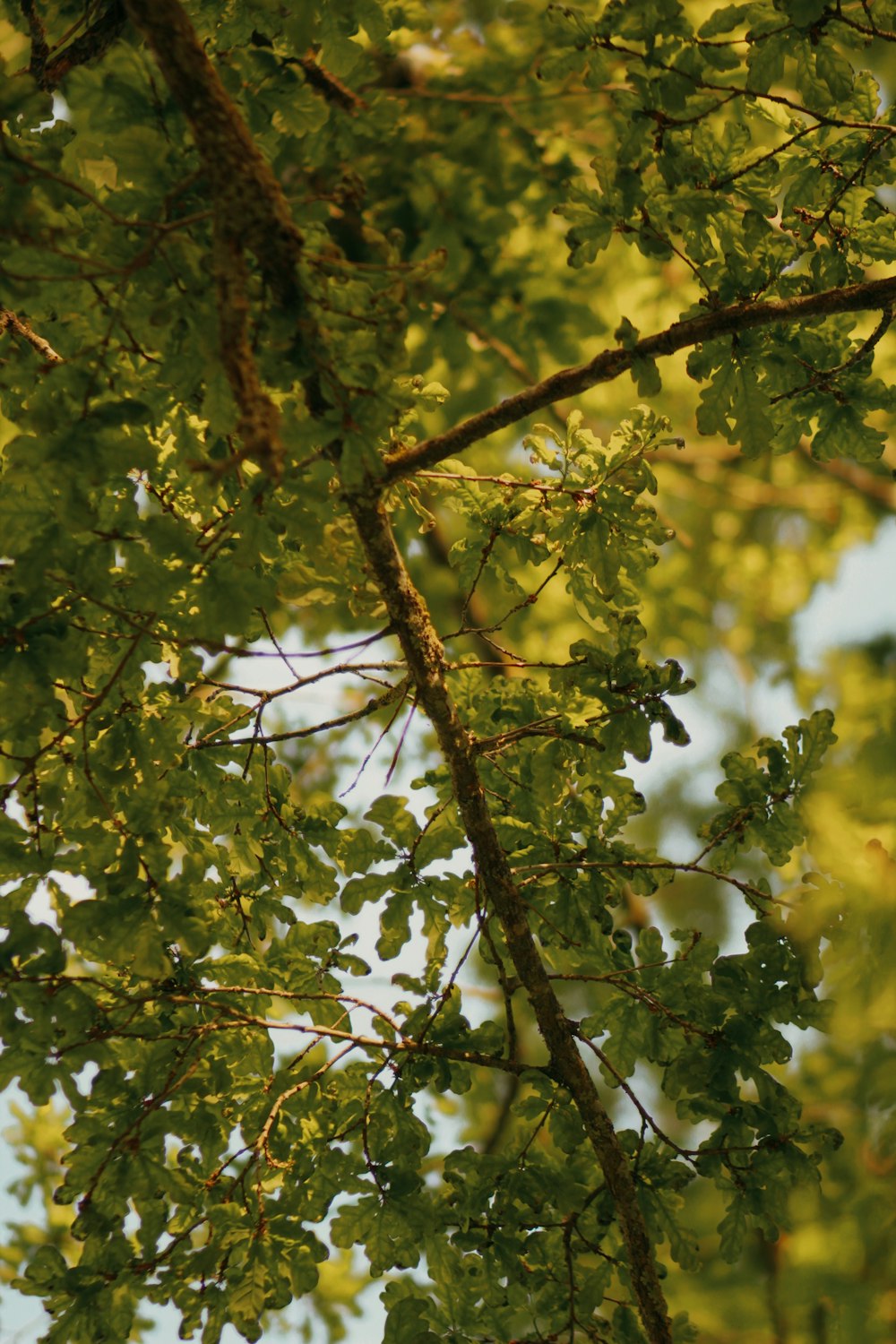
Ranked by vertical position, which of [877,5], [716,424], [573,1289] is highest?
[877,5]

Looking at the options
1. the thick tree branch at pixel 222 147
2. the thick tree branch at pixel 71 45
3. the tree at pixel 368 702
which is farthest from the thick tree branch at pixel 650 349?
the thick tree branch at pixel 71 45

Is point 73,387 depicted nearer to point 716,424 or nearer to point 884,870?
point 716,424

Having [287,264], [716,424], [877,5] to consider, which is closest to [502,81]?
[877,5]

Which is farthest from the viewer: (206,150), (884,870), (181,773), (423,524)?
(423,524)

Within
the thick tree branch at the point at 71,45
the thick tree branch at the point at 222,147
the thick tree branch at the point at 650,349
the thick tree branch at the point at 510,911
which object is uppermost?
the thick tree branch at the point at 71,45

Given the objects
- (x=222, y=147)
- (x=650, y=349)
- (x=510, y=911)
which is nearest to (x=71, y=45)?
(x=222, y=147)

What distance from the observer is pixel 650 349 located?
5.22 ft

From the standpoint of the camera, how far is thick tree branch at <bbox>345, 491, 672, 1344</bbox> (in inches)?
68.7

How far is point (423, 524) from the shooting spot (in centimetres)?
196

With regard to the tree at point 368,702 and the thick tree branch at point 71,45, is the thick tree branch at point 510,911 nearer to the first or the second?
the tree at point 368,702

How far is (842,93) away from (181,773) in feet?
4.67

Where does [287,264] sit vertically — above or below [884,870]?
above

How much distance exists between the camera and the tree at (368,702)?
1352mm

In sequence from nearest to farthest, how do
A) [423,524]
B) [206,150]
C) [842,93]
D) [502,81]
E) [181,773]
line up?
[206,150], [842,93], [181,773], [423,524], [502,81]
